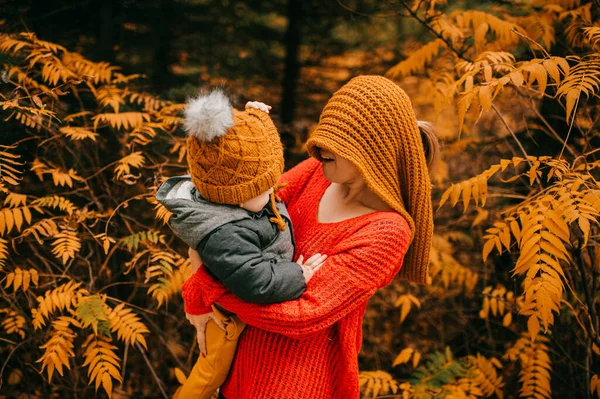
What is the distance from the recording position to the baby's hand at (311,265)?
1.73m

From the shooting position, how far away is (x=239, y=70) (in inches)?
175

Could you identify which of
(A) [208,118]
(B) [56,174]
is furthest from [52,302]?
(A) [208,118]

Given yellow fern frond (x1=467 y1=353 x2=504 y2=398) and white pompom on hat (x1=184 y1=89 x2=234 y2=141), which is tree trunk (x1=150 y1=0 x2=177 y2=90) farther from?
yellow fern frond (x1=467 y1=353 x2=504 y2=398)

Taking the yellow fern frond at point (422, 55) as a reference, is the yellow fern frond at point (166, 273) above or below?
below

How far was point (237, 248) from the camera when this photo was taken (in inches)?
63.4

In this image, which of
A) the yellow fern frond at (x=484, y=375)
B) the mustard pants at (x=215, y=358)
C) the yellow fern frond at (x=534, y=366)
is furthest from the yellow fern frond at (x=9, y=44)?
the yellow fern frond at (x=534, y=366)

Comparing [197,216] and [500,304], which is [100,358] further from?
[500,304]

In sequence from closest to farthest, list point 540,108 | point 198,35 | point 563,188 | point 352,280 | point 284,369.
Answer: point 352,280 → point 284,369 → point 563,188 → point 540,108 → point 198,35

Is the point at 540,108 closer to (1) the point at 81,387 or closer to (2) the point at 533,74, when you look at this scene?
(2) the point at 533,74

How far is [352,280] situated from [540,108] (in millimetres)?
2767

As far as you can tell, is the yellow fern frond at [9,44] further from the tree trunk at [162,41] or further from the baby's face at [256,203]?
the baby's face at [256,203]

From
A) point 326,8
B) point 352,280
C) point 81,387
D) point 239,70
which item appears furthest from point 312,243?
point 326,8

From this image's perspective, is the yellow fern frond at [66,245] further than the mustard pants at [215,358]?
Yes

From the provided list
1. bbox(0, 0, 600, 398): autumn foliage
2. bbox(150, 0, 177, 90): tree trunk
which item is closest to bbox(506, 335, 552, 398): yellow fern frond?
bbox(0, 0, 600, 398): autumn foliage
